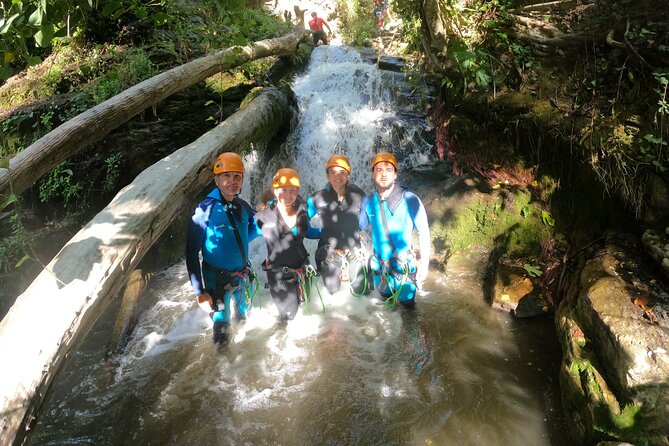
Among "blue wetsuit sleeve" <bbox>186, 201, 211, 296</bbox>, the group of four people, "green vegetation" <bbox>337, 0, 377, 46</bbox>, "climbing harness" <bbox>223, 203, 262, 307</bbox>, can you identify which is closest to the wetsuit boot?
the group of four people

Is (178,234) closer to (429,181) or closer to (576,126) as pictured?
(429,181)

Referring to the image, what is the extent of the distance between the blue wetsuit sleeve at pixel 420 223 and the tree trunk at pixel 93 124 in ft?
7.88

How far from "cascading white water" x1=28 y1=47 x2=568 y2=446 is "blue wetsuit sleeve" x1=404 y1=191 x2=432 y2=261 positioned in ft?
4.04

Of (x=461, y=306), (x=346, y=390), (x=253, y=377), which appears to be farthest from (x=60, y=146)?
(x=461, y=306)

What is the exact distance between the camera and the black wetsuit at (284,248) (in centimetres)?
408

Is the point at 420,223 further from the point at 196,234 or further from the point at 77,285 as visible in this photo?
the point at 77,285

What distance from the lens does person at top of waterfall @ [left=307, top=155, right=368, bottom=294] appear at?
166 inches

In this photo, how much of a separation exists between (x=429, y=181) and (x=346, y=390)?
4250mm

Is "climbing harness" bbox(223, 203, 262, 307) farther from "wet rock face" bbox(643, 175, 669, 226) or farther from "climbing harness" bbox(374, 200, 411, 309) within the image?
"wet rock face" bbox(643, 175, 669, 226)

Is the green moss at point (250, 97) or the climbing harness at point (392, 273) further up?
the green moss at point (250, 97)

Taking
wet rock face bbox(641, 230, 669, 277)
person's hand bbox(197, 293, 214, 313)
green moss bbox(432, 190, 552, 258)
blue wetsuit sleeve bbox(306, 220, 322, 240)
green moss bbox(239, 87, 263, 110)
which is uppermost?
green moss bbox(239, 87, 263, 110)

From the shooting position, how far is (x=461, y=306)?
507 cm

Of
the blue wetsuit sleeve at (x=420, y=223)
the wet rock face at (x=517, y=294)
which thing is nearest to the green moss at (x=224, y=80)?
the blue wetsuit sleeve at (x=420, y=223)

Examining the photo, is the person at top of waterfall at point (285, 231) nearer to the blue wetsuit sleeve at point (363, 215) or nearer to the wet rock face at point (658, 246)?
the blue wetsuit sleeve at point (363, 215)
